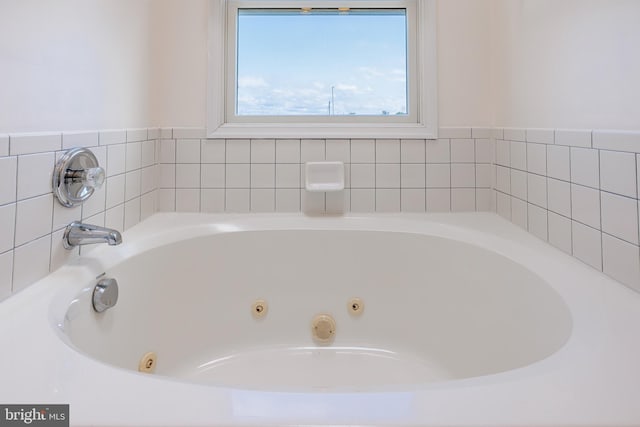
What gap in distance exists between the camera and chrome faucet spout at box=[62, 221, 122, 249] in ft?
3.13

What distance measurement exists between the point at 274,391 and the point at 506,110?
1483 mm

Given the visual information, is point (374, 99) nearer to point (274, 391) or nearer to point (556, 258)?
point (556, 258)

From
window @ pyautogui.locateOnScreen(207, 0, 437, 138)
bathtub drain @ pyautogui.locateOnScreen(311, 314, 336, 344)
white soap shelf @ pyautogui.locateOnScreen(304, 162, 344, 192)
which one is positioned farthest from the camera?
window @ pyautogui.locateOnScreen(207, 0, 437, 138)

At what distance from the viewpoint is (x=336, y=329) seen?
141 centimetres

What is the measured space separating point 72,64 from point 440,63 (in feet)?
4.68

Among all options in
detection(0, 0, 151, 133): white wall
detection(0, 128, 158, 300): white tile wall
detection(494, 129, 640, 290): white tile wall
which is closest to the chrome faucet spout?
detection(0, 128, 158, 300): white tile wall

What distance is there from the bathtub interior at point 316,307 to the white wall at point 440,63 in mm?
661

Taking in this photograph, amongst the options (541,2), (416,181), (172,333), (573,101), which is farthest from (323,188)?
(541,2)

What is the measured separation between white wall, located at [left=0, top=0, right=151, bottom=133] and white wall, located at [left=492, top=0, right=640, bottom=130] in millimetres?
1404

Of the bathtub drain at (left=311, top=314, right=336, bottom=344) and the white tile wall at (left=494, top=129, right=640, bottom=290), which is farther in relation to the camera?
the bathtub drain at (left=311, top=314, right=336, bottom=344)

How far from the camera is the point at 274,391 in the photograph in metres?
0.47

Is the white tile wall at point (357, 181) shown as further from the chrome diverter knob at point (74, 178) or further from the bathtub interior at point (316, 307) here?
the bathtub interior at point (316, 307)

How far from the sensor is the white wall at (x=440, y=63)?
5.35 ft

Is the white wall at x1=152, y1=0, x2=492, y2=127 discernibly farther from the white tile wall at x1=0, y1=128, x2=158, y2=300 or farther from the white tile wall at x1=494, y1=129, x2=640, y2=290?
the white tile wall at x1=0, y1=128, x2=158, y2=300
